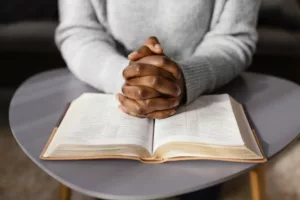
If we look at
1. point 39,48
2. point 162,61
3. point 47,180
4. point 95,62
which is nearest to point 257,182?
point 162,61

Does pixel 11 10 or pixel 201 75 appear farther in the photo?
pixel 11 10

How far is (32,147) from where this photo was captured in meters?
0.60

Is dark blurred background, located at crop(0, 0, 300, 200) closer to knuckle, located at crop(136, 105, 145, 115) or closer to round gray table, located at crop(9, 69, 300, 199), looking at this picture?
round gray table, located at crop(9, 69, 300, 199)

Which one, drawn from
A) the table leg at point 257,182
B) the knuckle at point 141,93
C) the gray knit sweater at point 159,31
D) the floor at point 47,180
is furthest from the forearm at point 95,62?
the floor at point 47,180

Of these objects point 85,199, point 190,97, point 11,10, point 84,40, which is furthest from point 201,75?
point 11,10

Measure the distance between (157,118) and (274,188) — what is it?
657mm

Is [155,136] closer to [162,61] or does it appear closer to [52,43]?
[162,61]

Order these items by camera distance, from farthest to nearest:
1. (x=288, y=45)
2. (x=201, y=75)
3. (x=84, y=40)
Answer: (x=288, y=45)
(x=84, y=40)
(x=201, y=75)

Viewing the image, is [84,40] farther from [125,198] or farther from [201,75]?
[125,198]

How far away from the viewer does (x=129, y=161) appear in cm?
56

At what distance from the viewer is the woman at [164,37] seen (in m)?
0.74

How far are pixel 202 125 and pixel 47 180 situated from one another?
701 mm

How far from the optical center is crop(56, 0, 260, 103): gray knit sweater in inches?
31.7

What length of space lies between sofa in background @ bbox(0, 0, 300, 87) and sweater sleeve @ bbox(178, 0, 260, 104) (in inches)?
13.5
